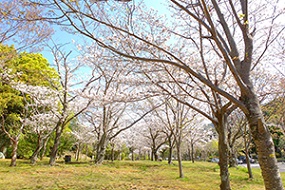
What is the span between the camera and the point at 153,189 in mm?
6449

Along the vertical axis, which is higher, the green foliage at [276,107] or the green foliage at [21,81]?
the green foliage at [21,81]

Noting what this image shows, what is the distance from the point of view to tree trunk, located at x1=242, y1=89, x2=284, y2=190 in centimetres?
282

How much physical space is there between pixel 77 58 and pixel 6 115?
280 inches

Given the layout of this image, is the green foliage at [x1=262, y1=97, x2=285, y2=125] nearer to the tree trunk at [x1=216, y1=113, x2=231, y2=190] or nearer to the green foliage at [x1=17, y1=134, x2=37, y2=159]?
the tree trunk at [x1=216, y1=113, x2=231, y2=190]

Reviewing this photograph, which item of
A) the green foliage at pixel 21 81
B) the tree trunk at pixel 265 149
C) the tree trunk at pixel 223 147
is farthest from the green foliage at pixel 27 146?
the tree trunk at pixel 265 149

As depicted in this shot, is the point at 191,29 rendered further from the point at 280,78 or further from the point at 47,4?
the point at 280,78

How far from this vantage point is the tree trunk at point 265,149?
2.82 metres

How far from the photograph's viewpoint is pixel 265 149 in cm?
288

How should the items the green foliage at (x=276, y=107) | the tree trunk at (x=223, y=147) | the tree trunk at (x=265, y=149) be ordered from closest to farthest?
the tree trunk at (x=265, y=149) < the tree trunk at (x=223, y=147) < the green foliage at (x=276, y=107)

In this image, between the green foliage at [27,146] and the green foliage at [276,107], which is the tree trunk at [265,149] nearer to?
the green foliage at [276,107]

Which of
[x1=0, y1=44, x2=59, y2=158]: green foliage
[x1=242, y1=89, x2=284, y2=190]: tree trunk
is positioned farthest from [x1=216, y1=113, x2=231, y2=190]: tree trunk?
[x1=0, y1=44, x2=59, y2=158]: green foliage

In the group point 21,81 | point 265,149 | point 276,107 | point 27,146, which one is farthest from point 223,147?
point 27,146

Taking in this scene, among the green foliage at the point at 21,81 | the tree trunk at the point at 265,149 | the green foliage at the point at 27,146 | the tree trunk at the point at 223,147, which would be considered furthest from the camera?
the green foliage at the point at 27,146

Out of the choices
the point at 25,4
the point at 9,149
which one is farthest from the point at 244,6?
the point at 9,149
